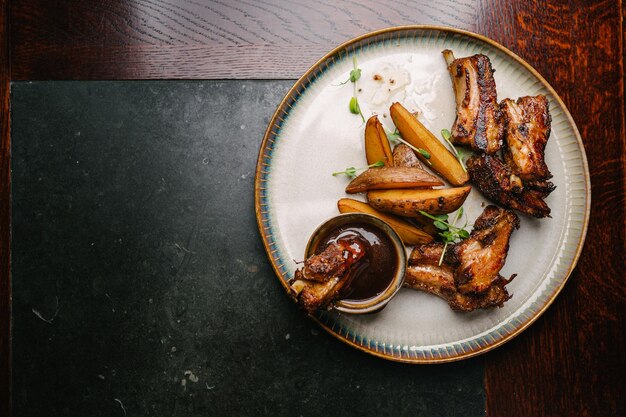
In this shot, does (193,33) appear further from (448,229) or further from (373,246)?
Answer: (448,229)

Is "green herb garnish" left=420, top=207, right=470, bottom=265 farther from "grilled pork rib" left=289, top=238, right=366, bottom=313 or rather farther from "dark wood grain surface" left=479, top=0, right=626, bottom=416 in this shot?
"dark wood grain surface" left=479, top=0, right=626, bottom=416

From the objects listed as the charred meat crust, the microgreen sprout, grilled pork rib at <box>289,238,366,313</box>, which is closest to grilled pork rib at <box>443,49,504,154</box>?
the charred meat crust

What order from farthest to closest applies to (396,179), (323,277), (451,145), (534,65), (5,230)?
(5,230)
(534,65)
(451,145)
(396,179)
(323,277)

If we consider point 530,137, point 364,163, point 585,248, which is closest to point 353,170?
point 364,163

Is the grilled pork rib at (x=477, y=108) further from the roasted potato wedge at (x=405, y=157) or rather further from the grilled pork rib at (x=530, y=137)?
the roasted potato wedge at (x=405, y=157)

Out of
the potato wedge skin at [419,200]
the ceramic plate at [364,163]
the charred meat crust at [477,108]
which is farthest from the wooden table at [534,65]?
the potato wedge skin at [419,200]

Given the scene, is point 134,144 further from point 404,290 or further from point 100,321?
point 404,290

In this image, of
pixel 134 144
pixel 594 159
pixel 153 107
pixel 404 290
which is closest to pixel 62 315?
pixel 134 144
